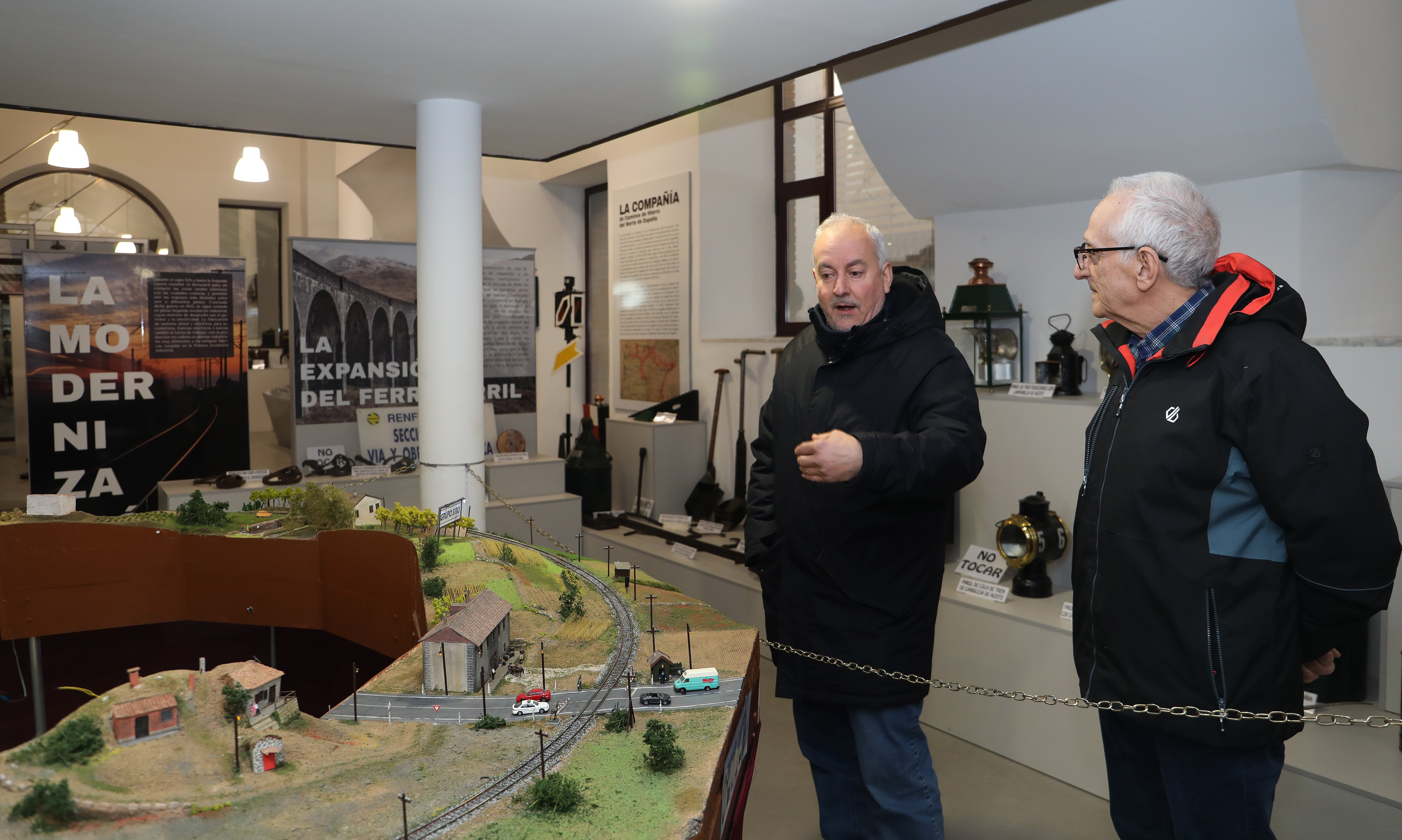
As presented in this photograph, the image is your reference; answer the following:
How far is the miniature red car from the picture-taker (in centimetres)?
186

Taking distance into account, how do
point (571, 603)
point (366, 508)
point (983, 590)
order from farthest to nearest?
point (983, 590) → point (366, 508) → point (571, 603)

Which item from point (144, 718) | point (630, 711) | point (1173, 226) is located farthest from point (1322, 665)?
point (144, 718)

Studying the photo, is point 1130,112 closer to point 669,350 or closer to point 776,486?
point 776,486

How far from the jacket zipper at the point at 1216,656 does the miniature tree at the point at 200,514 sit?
3102mm

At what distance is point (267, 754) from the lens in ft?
5.14

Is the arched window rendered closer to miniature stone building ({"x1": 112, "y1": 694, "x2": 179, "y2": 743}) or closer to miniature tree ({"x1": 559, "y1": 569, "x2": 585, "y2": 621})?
miniature tree ({"x1": 559, "y1": 569, "x2": 585, "y2": 621})

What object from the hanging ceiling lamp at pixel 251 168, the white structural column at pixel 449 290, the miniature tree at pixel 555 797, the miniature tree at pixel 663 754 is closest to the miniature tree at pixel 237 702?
the miniature tree at pixel 555 797

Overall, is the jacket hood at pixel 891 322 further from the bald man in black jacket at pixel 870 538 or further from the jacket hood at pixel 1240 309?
the jacket hood at pixel 1240 309

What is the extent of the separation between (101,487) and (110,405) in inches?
17.4

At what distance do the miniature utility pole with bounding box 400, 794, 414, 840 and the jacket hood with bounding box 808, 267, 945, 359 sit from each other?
4.16 ft

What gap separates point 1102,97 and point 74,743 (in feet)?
11.2

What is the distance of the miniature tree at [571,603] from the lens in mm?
2451

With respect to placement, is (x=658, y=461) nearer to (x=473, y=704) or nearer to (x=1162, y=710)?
Result: (x=473, y=704)

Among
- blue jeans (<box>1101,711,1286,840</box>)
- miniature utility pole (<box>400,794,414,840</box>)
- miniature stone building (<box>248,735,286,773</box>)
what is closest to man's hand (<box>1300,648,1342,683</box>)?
blue jeans (<box>1101,711,1286,840</box>)
